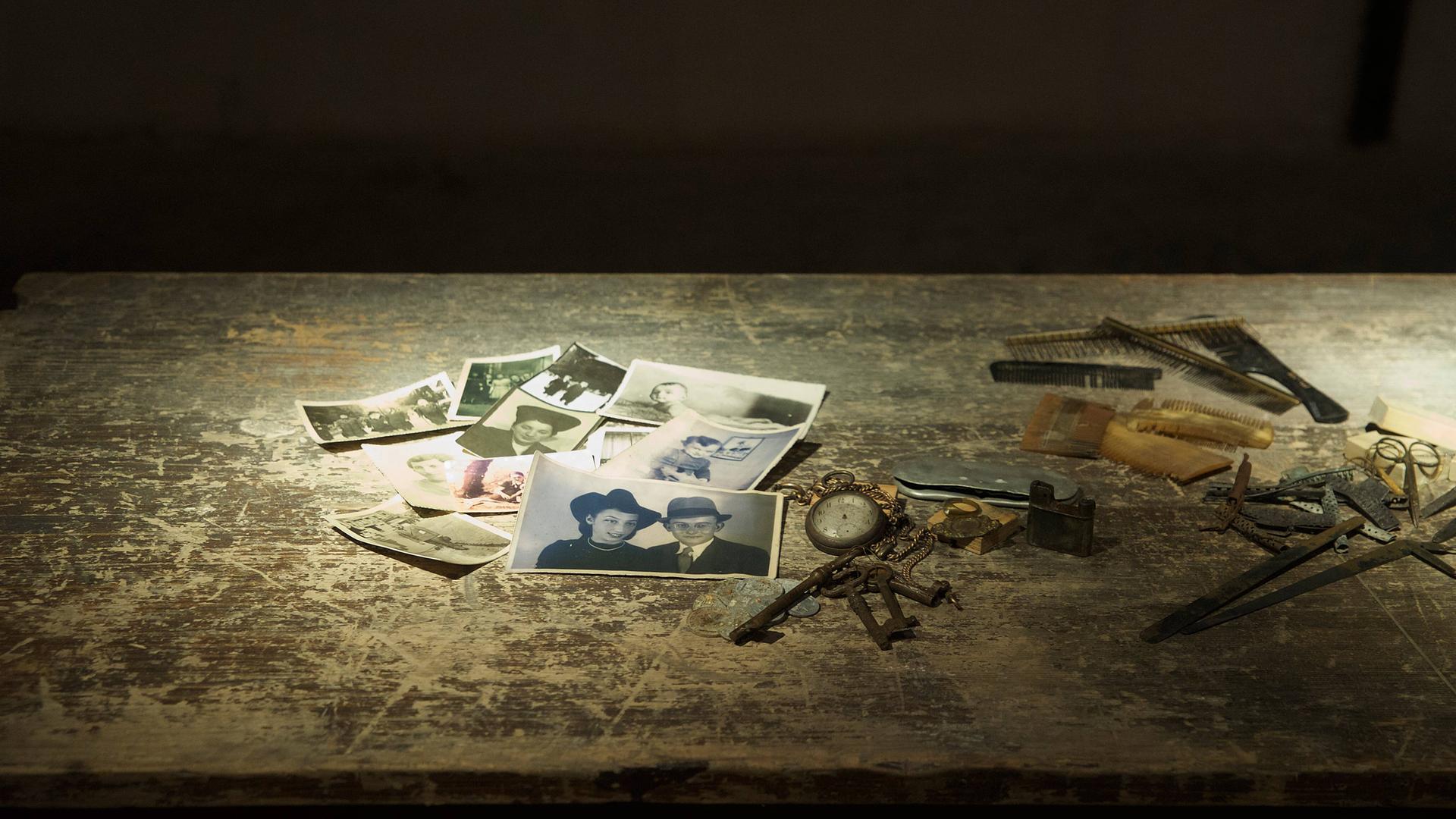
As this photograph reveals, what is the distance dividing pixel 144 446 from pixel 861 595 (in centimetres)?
142

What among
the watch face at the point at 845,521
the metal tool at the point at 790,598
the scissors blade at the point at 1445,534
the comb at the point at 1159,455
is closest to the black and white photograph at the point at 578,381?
the watch face at the point at 845,521

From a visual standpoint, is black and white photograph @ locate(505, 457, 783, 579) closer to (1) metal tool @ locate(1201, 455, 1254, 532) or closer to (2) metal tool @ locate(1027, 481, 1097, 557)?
(2) metal tool @ locate(1027, 481, 1097, 557)

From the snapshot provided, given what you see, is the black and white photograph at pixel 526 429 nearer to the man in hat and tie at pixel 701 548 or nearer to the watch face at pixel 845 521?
the man in hat and tie at pixel 701 548

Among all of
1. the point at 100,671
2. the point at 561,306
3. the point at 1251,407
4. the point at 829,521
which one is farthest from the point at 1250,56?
the point at 100,671

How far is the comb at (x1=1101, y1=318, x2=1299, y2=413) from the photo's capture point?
92.2 inches

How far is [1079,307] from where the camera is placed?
278cm

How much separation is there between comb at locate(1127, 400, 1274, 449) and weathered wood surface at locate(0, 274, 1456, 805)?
5cm

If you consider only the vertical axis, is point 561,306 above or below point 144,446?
above

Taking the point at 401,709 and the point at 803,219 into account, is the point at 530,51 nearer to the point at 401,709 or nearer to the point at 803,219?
the point at 803,219

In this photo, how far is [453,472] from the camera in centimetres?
203

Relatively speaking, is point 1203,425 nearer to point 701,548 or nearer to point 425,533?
point 701,548

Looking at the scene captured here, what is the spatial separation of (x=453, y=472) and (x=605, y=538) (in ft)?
1.22

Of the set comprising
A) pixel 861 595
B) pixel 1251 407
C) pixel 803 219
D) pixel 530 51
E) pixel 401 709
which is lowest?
pixel 401 709

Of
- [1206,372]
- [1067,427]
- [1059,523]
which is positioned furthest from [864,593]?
[1206,372]
